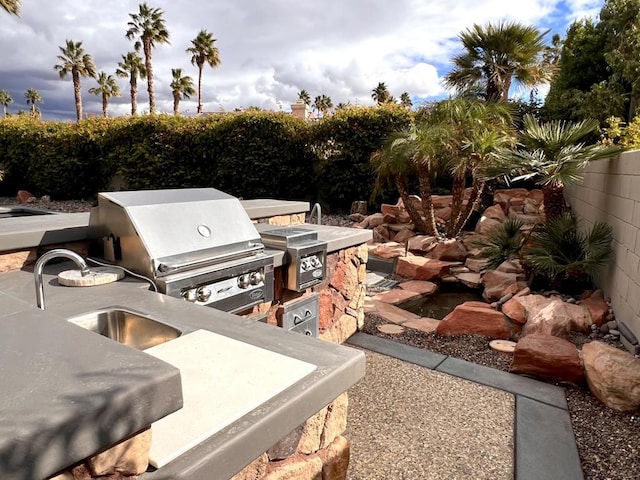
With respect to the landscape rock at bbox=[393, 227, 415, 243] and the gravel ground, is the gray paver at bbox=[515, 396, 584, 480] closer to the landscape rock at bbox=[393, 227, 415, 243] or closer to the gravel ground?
the gravel ground

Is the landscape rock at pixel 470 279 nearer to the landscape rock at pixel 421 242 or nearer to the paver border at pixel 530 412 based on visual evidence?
the landscape rock at pixel 421 242

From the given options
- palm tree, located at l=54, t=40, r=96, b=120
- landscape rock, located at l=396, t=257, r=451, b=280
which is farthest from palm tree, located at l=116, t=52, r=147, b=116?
landscape rock, located at l=396, t=257, r=451, b=280

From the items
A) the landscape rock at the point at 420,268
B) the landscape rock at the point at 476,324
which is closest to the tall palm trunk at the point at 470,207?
the landscape rock at the point at 420,268

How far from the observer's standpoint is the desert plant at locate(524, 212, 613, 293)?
4.57 metres

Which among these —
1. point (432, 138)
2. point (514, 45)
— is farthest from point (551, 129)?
point (514, 45)

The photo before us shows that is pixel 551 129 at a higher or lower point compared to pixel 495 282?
higher

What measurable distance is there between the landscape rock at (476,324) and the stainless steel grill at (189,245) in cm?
205

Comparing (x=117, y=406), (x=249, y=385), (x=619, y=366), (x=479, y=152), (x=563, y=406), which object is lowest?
(x=563, y=406)

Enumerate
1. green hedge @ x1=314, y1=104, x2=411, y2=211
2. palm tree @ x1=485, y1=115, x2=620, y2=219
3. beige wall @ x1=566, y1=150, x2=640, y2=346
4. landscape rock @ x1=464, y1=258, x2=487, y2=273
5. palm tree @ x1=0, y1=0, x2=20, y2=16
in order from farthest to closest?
palm tree @ x1=0, y1=0, x2=20, y2=16 → green hedge @ x1=314, y1=104, x2=411, y2=211 → landscape rock @ x1=464, y1=258, x2=487, y2=273 → palm tree @ x1=485, y1=115, x2=620, y2=219 → beige wall @ x1=566, y1=150, x2=640, y2=346

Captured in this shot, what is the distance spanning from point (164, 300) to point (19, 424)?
121 centimetres

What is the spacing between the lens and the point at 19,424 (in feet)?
Result: 2.46

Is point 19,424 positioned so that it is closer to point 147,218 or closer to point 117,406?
point 117,406

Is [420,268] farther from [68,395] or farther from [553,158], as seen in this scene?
[68,395]

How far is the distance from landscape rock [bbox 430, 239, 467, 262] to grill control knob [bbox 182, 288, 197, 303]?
5145mm
